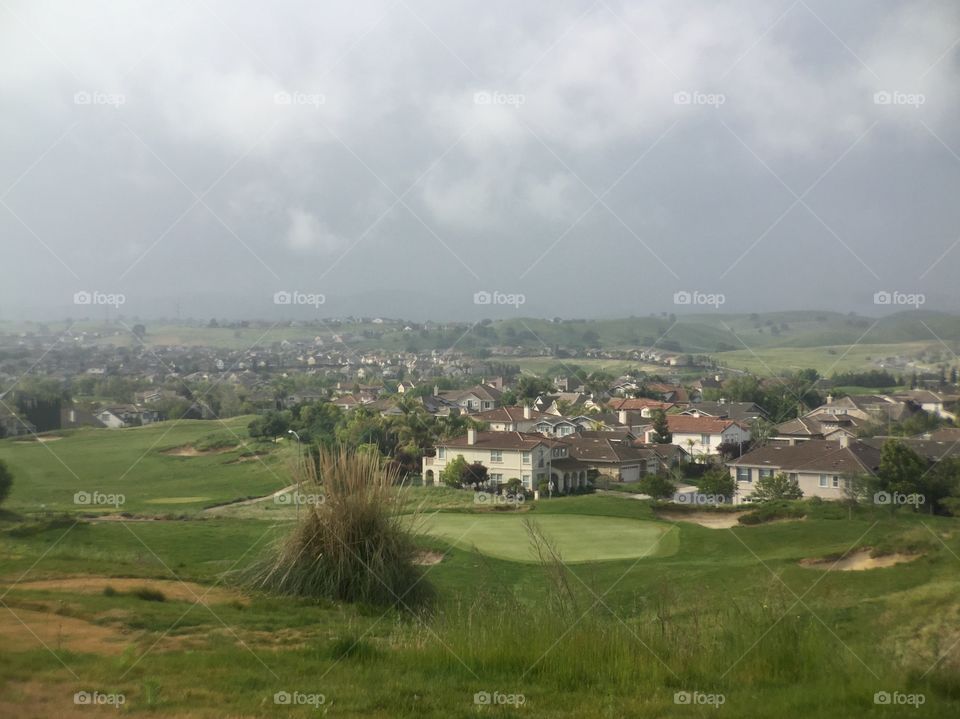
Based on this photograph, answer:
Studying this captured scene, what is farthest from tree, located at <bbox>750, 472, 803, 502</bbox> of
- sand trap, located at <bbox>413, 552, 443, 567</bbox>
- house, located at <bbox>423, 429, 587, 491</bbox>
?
sand trap, located at <bbox>413, 552, 443, 567</bbox>

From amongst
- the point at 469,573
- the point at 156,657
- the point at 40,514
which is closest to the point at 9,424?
the point at 40,514

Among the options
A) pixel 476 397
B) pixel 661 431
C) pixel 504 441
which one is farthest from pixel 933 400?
pixel 476 397

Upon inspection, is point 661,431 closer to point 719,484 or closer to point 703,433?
point 703,433

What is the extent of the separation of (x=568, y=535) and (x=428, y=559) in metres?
4.25

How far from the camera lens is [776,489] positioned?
1212 cm

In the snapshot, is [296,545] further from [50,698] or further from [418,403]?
[418,403]

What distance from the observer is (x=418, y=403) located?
14086mm

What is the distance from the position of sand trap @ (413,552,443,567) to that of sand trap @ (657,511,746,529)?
5.14 metres

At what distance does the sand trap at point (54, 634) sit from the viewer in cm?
482

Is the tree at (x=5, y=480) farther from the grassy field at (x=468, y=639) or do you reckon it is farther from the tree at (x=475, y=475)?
the tree at (x=475, y=475)

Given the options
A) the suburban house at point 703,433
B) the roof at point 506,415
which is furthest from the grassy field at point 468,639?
the roof at point 506,415

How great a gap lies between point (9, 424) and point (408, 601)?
573 cm

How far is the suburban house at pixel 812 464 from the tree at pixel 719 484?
0.31 ft

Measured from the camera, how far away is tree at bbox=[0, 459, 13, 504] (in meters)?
9.73
